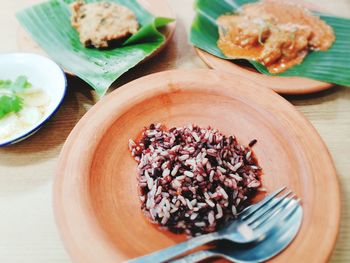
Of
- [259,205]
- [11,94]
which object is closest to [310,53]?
[259,205]

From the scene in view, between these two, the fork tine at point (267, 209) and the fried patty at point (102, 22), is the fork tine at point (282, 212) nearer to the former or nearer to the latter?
the fork tine at point (267, 209)

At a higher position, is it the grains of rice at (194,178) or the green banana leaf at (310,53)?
the green banana leaf at (310,53)

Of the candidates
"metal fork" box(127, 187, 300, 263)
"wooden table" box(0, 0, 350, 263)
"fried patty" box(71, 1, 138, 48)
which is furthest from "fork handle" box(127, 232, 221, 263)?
"fried patty" box(71, 1, 138, 48)

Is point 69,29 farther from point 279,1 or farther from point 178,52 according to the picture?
point 279,1

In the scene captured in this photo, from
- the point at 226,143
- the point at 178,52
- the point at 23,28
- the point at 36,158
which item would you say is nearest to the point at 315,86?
the point at 226,143

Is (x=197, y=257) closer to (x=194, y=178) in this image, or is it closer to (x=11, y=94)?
(x=194, y=178)

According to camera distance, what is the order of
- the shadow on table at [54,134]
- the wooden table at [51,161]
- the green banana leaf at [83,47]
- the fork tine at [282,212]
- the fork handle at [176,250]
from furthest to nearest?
the green banana leaf at [83,47] < the shadow on table at [54,134] < the wooden table at [51,161] < the fork tine at [282,212] < the fork handle at [176,250]

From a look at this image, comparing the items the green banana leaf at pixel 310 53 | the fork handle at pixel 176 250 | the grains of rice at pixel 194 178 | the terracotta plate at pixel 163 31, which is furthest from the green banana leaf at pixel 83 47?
the fork handle at pixel 176 250

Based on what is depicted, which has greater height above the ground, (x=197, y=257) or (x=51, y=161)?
(x=197, y=257)
